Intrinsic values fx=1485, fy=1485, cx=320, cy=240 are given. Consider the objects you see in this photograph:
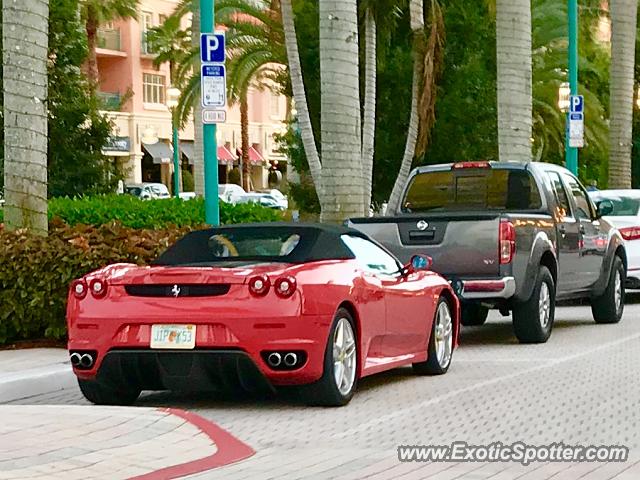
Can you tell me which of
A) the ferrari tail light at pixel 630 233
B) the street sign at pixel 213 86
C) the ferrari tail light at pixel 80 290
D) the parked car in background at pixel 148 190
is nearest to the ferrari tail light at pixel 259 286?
the ferrari tail light at pixel 80 290

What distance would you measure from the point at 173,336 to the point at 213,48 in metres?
7.44

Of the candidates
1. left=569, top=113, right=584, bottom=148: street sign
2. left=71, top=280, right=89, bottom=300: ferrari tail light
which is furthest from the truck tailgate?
left=569, top=113, right=584, bottom=148: street sign

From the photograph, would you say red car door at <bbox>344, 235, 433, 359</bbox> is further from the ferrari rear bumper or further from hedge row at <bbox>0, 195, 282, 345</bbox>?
hedge row at <bbox>0, 195, 282, 345</bbox>

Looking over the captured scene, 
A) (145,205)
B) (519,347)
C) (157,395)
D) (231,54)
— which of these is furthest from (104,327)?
(231,54)

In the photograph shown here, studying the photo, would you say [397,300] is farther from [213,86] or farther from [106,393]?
[213,86]

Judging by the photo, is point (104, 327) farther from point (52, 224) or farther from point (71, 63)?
point (71, 63)

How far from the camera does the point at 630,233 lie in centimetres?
2134

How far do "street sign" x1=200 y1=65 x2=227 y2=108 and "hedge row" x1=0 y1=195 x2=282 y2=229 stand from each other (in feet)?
11.8

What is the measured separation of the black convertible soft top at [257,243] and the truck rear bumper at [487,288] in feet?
10.8

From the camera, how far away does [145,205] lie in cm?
2302

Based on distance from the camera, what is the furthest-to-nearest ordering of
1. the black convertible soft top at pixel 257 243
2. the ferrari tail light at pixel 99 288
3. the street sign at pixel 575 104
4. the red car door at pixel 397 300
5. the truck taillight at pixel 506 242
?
the street sign at pixel 575 104, the truck taillight at pixel 506 242, the red car door at pixel 397 300, the black convertible soft top at pixel 257 243, the ferrari tail light at pixel 99 288

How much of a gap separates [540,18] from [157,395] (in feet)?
107

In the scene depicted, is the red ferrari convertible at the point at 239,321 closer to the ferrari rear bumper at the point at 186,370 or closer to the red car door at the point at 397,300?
the ferrari rear bumper at the point at 186,370

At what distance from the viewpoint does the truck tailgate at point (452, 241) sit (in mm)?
14836
